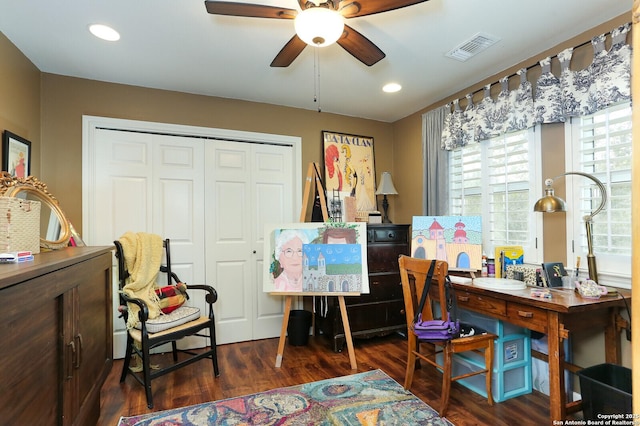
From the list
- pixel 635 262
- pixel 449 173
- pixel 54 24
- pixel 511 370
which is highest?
pixel 54 24

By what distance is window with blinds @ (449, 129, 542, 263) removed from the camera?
2686 mm

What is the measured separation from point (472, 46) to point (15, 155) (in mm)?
3457

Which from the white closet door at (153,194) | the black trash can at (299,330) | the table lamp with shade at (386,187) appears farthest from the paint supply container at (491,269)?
the white closet door at (153,194)

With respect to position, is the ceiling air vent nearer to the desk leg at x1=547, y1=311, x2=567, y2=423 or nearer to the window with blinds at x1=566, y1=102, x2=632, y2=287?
the window with blinds at x1=566, y1=102, x2=632, y2=287

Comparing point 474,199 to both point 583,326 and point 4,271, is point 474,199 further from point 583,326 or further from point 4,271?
point 4,271

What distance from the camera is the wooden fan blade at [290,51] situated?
201 cm

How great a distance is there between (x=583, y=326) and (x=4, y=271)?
278 cm

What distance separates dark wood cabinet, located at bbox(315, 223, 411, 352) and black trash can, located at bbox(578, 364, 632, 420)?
1598 mm

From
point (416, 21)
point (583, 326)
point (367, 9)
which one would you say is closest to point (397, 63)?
point (416, 21)

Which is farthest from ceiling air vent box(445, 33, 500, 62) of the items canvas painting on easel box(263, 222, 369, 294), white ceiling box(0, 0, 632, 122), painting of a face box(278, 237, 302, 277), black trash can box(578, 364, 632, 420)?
black trash can box(578, 364, 632, 420)

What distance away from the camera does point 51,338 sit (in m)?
1.21

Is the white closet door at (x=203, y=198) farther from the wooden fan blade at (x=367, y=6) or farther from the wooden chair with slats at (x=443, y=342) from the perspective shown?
the wooden fan blade at (x=367, y=6)

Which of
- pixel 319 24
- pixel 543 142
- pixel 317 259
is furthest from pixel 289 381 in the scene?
pixel 543 142

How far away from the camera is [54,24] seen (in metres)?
2.22
